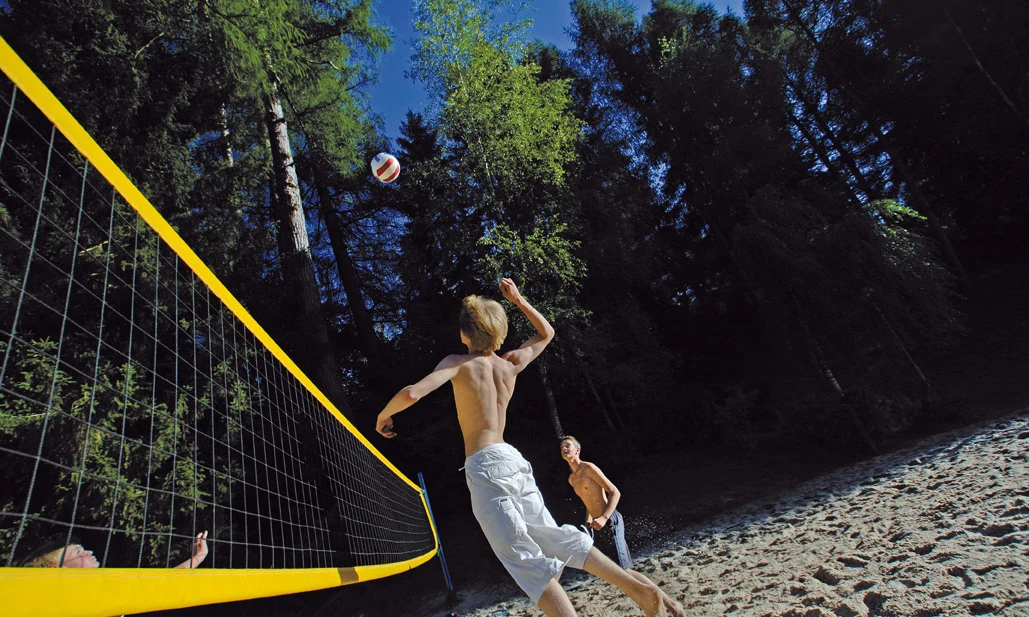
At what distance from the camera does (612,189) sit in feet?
38.0

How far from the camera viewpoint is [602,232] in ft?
36.3

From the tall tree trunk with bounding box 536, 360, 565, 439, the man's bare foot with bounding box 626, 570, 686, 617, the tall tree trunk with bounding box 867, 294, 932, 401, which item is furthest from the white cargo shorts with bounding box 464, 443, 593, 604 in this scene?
the tall tree trunk with bounding box 867, 294, 932, 401

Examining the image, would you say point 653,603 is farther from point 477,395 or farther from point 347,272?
point 347,272

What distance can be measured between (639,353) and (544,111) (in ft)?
16.5

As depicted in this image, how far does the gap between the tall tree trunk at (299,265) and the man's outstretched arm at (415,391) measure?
7782 mm

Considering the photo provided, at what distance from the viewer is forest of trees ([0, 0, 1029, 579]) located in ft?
28.5

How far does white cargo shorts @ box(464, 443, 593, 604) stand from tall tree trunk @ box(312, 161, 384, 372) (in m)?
9.92

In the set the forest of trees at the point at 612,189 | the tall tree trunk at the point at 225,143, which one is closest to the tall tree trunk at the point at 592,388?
the forest of trees at the point at 612,189

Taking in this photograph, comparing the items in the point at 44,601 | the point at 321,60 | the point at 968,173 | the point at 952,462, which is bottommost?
the point at 952,462

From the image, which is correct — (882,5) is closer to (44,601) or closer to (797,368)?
(797,368)

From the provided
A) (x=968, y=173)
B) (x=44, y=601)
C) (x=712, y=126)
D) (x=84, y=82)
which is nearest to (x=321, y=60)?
(x=84, y=82)

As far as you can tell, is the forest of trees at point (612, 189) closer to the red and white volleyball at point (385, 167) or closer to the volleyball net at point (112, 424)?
the volleyball net at point (112, 424)

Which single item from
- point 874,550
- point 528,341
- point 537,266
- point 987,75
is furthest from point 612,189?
point 528,341

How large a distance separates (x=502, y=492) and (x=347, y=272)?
12.3m
